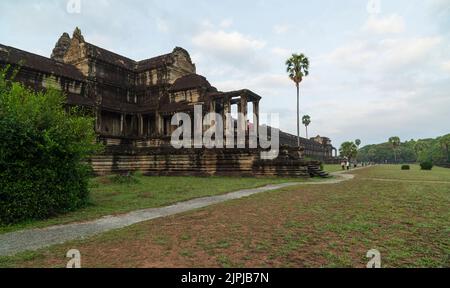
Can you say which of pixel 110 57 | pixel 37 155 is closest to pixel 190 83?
pixel 110 57

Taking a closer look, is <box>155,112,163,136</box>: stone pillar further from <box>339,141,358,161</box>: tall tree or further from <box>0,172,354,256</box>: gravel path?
<box>339,141,358,161</box>: tall tree

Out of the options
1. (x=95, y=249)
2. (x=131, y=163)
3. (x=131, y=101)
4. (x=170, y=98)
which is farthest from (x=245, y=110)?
(x=95, y=249)

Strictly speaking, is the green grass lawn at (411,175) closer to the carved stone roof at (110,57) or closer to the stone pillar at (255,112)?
the stone pillar at (255,112)

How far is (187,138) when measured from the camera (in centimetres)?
2681

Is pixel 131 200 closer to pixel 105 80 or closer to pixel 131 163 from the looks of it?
pixel 131 163

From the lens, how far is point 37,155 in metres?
7.88

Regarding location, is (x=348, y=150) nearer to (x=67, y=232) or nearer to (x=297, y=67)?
(x=297, y=67)

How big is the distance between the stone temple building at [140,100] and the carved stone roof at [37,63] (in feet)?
0.25

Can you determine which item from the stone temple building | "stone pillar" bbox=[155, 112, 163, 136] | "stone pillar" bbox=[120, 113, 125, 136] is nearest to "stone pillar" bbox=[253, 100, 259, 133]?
the stone temple building

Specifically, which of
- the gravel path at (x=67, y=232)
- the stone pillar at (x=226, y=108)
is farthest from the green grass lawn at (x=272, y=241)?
the stone pillar at (x=226, y=108)

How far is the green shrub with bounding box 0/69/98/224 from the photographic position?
723 cm

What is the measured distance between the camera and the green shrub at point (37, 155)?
7227 mm

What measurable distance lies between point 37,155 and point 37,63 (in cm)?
2132

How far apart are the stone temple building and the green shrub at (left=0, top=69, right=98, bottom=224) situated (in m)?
14.2
